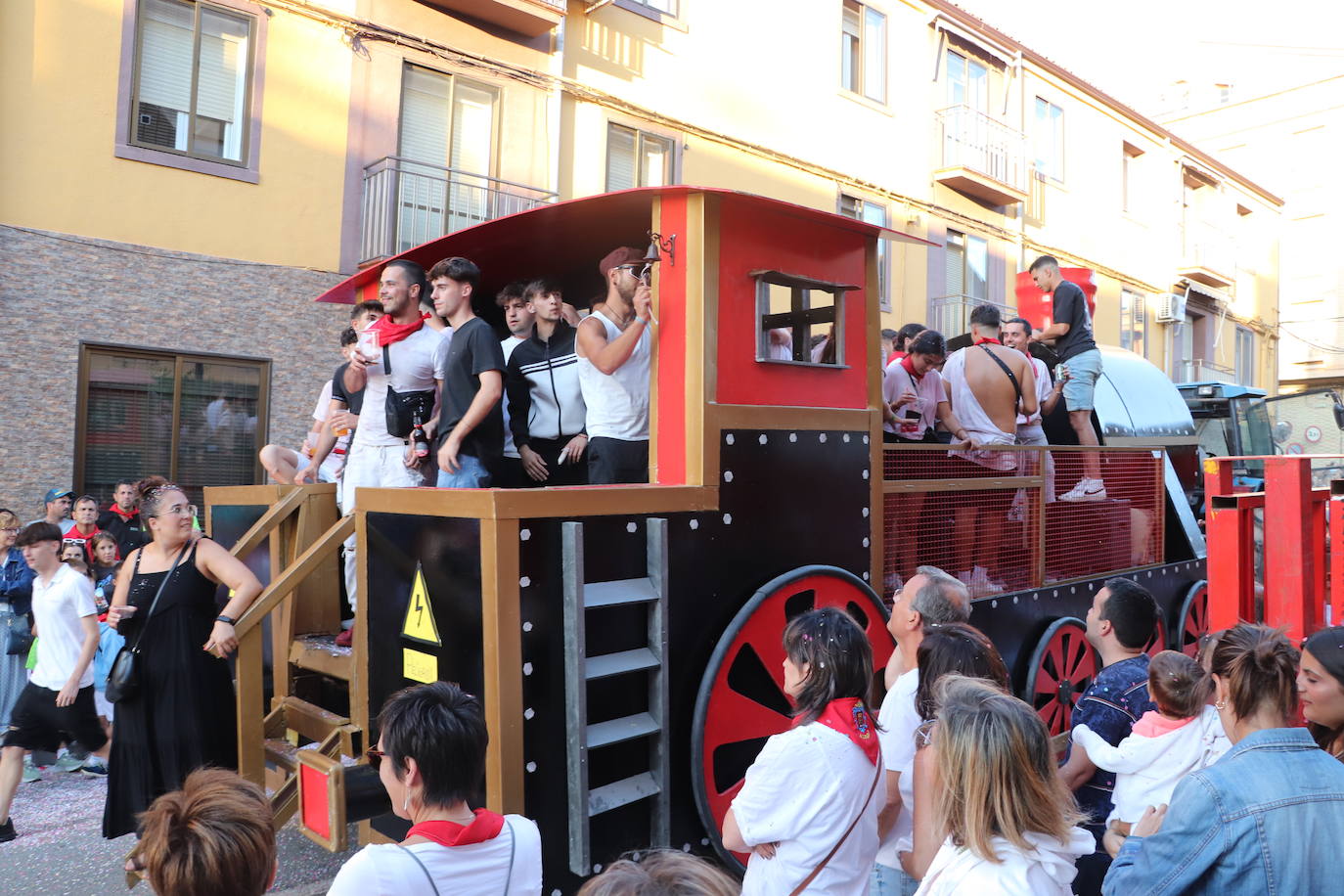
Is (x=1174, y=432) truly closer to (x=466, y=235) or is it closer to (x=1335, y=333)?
(x=466, y=235)

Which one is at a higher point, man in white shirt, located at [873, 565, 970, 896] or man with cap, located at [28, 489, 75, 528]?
man with cap, located at [28, 489, 75, 528]

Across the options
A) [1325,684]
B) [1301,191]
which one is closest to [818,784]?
[1325,684]

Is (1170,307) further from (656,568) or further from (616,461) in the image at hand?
(656,568)

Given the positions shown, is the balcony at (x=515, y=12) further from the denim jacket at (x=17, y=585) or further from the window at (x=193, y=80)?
the denim jacket at (x=17, y=585)

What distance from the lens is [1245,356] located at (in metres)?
28.2

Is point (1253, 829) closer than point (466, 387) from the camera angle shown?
Yes

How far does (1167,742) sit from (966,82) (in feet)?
59.4

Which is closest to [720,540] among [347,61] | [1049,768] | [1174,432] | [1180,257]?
[1049,768]

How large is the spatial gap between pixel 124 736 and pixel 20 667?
10.4ft

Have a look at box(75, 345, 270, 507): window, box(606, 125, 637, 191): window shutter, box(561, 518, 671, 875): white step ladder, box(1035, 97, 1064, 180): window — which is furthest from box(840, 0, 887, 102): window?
box(561, 518, 671, 875): white step ladder

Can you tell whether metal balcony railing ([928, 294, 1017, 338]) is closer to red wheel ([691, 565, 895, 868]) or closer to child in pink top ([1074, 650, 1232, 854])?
red wheel ([691, 565, 895, 868])

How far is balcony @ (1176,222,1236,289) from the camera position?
80.5 ft

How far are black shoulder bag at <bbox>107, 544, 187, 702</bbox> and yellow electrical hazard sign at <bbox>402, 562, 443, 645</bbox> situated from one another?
1.43 m

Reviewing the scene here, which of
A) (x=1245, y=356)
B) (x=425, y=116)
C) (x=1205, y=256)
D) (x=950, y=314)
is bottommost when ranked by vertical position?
(x=950, y=314)
